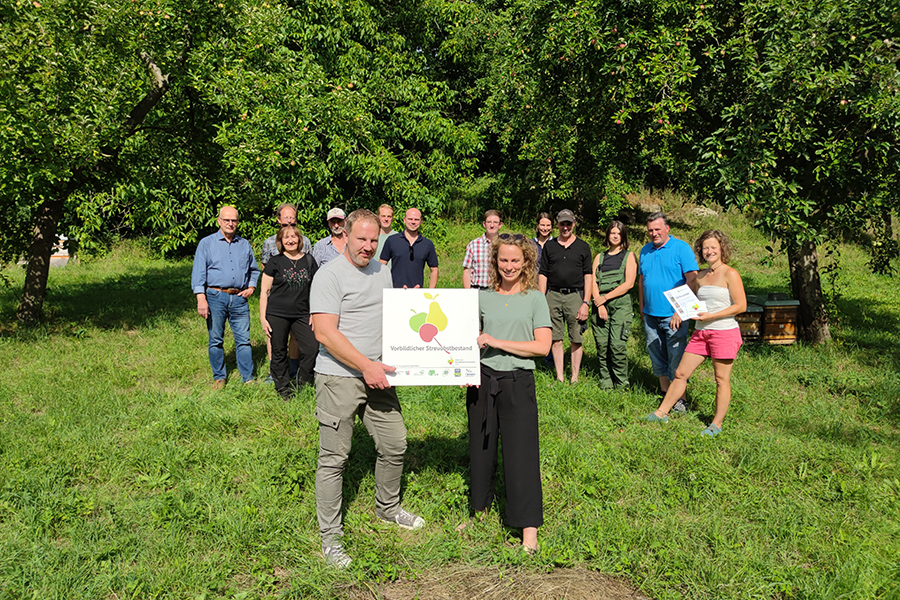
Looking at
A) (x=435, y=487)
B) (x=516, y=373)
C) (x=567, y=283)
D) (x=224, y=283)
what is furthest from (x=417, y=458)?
(x=224, y=283)

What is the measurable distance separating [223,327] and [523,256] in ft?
15.3

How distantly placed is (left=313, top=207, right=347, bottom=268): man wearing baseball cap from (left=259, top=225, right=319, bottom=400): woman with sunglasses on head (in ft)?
0.98

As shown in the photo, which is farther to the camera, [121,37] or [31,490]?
[121,37]

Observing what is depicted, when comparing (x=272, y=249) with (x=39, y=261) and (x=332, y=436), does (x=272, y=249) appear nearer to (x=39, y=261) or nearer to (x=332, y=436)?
(x=332, y=436)

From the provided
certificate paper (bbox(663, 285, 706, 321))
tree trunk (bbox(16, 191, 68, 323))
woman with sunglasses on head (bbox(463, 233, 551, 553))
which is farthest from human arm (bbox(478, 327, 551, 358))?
tree trunk (bbox(16, 191, 68, 323))

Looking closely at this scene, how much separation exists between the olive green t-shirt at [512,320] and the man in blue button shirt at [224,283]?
4055 millimetres

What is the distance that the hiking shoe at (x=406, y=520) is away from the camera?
420cm

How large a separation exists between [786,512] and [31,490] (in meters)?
5.99

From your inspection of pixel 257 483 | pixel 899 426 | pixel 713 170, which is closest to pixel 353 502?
pixel 257 483

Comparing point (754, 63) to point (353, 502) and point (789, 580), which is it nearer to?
point (789, 580)

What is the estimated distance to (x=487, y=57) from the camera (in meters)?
19.1

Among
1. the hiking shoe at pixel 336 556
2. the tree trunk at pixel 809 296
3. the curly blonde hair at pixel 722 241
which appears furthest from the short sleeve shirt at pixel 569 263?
the hiking shoe at pixel 336 556

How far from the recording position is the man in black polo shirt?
7.09 metres

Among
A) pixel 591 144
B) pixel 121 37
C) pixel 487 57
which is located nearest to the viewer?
pixel 121 37
